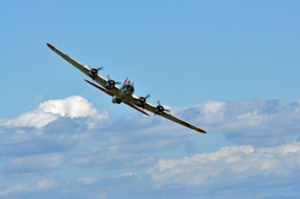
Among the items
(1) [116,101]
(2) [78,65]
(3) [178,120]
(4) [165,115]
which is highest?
(2) [78,65]

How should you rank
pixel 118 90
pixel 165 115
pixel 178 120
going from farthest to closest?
pixel 178 120 → pixel 165 115 → pixel 118 90

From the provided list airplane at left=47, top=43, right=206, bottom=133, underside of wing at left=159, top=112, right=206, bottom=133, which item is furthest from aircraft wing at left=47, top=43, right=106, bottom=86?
underside of wing at left=159, top=112, right=206, bottom=133

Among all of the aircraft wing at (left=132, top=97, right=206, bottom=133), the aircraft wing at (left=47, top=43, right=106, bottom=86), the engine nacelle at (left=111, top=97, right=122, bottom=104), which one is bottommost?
the engine nacelle at (left=111, top=97, right=122, bottom=104)

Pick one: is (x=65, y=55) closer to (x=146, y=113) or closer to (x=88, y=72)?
(x=88, y=72)

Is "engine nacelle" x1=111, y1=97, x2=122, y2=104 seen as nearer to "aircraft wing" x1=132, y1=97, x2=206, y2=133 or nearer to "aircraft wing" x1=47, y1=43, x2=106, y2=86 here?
"aircraft wing" x1=132, y1=97, x2=206, y2=133

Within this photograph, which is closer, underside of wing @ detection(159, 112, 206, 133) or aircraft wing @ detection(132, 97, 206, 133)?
aircraft wing @ detection(132, 97, 206, 133)

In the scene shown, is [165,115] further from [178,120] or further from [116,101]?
[116,101]

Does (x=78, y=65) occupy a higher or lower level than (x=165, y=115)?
higher

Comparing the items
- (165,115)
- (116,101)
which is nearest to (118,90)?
(116,101)

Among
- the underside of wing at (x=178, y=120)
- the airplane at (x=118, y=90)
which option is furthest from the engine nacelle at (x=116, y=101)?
the underside of wing at (x=178, y=120)

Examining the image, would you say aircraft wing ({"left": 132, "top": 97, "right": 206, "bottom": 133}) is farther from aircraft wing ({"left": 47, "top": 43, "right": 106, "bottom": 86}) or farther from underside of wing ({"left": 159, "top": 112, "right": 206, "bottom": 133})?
aircraft wing ({"left": 47, "top": 43, "right": 106, "bottom": 86})

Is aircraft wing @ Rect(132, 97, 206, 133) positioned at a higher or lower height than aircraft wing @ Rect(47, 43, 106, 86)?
lower

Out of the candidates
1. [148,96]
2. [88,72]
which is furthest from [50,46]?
[148,96]

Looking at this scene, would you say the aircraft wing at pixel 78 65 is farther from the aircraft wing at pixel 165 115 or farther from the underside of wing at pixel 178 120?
the underside of wing at pixel 178 120
